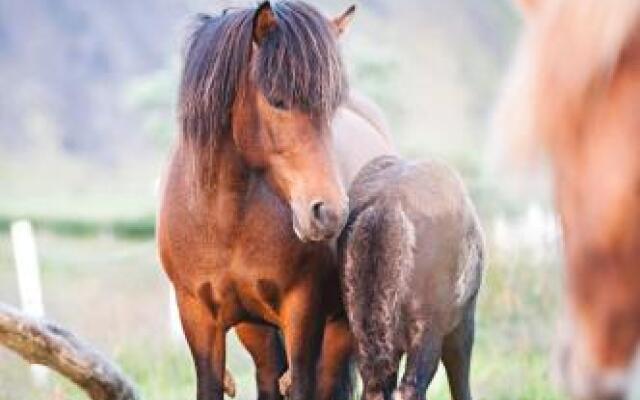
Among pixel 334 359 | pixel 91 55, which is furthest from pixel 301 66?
pixel 91 55

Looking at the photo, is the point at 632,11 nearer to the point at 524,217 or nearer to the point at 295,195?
the point at 295,195

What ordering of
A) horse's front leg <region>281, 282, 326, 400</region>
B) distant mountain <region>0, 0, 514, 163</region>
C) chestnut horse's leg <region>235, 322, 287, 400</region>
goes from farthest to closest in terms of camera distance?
distant mountain <region>0, 0, 514, 163</region> → chestnut horse's leg <region>235, 322, 287, 400</region> → horse's front leg <region>281, 282, 326, 400</region>

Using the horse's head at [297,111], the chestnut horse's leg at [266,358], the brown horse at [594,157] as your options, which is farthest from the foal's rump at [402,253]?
the brown horse at [594,157]

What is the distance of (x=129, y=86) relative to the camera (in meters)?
27.8

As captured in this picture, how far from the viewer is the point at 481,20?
84.2ft

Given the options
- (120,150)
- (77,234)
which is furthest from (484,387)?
(120,150)

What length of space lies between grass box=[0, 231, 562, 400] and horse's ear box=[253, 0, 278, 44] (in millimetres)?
2389

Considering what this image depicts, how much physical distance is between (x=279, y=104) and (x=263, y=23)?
26 cm

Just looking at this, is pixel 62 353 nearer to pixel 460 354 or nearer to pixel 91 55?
pixel 460 354

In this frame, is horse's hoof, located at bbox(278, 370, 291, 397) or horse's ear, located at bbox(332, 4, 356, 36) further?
horse's hoof, located at bbox(278, 370, 291, 397)

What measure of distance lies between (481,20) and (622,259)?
24242 millimetres

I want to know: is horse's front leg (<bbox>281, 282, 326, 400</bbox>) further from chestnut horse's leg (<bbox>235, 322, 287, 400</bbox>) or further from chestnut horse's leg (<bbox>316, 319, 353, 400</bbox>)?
chestnut horse's leg (<bbox>235, 322, 287, 400</bbox>)

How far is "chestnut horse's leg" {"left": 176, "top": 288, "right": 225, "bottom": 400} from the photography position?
4.95m

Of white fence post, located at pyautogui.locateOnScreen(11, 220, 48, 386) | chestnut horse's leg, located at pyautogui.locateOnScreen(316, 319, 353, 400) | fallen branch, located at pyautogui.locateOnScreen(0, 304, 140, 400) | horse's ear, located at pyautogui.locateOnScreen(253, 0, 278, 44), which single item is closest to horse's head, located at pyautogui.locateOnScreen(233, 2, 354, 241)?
horse's ear, located at pyautogui.locateOnScreen(253, 0, 278, 44)
